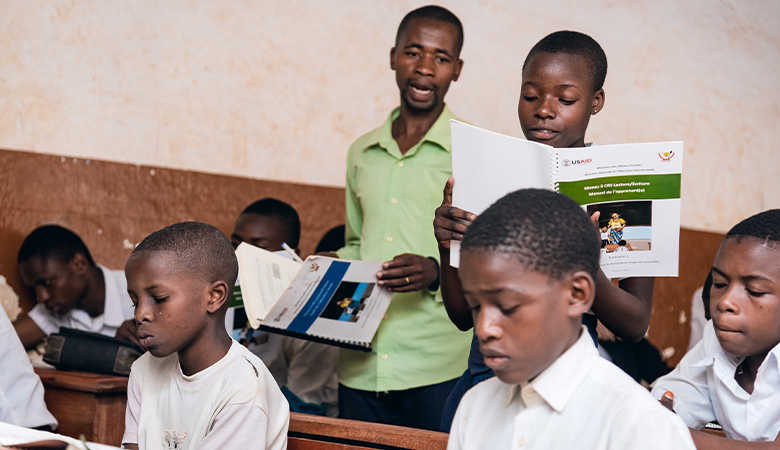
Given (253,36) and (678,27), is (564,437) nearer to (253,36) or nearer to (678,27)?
(253,36)

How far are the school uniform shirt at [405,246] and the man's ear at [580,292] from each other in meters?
1.18

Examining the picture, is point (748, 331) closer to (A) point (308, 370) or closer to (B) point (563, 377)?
(B) point (563, 377)

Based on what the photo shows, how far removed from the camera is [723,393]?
1701 mm

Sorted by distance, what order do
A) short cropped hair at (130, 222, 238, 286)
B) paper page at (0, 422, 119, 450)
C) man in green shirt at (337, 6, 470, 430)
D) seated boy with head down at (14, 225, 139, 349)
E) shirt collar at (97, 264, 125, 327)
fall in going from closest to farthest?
paper page at (0, 422, 119, 450), short cropped hair at (130, 222, 238, 286), man in green shirt at (337, 6, 470, 430), seated boy with head down at (14, 225, 139, 349), shirt collar at (97, 264, 125, 327)

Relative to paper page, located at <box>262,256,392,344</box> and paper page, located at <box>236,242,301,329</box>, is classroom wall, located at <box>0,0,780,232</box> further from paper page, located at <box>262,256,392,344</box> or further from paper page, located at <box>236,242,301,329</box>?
paper page, located at <box>262,256,392,344</box>

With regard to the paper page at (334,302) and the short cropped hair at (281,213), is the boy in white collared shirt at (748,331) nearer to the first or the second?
the paper page at (334,302)

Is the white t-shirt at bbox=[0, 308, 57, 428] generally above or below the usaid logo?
below

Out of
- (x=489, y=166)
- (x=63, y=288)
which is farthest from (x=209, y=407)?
(x=63, y=288)

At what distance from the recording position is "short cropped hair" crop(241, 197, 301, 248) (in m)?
3.17

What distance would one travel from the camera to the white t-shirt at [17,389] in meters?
2.25

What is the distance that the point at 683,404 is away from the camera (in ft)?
5.93

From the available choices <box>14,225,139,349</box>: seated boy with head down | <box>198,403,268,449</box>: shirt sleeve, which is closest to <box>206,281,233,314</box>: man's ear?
<box>198,403,268,449</box>: shirt sleeve

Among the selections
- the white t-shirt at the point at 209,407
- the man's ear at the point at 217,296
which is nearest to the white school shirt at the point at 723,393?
the white t-shirt at the point at 209,407

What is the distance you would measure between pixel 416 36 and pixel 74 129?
1.80m
